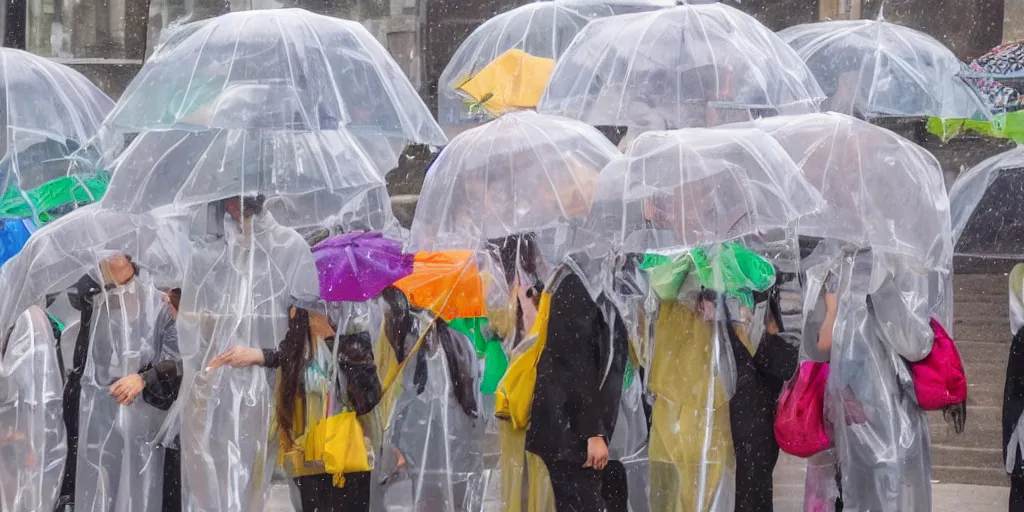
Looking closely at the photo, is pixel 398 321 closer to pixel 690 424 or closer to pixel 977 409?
pixel 690 424

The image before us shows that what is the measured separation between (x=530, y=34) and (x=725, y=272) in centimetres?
334

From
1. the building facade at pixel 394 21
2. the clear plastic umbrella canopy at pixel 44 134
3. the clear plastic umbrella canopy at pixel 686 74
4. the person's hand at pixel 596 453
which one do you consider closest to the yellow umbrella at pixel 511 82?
the clear plastic umbrella canopy at pixel 686 74

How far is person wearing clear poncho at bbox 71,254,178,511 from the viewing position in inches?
296

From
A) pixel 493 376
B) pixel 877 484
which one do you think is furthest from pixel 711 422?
pixel 493 376

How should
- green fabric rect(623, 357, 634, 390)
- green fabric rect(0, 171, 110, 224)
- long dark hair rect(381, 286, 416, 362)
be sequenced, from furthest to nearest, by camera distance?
green fabric rect(0, 171, 110, 224), long dark hair rect(381, 286, 416, 362), green fabric rect(623, 357, 634, 390)

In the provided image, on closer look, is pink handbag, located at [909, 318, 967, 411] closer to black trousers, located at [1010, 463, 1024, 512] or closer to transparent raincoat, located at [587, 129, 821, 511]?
transparent raincoat, located at [587, 129, 821, 511]

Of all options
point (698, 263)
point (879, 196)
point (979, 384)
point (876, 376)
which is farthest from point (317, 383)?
point (979, 384)

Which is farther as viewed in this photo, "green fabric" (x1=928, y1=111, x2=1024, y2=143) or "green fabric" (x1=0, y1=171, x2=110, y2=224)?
"green fabric" (x1=0, y1=171, x2=110, y2=224)

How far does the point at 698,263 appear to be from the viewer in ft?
21.3

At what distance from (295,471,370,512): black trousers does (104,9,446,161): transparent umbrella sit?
152cm

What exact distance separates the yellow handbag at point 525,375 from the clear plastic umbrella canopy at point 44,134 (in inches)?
112

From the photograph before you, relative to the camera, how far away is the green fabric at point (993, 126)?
8102 millimetres

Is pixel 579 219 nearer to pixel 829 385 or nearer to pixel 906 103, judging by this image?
pixel 829 385

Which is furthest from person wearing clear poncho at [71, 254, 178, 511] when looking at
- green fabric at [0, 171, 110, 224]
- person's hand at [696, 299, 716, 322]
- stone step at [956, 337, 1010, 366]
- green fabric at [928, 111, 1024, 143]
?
stone step at [956, 337, 1010, 366]
